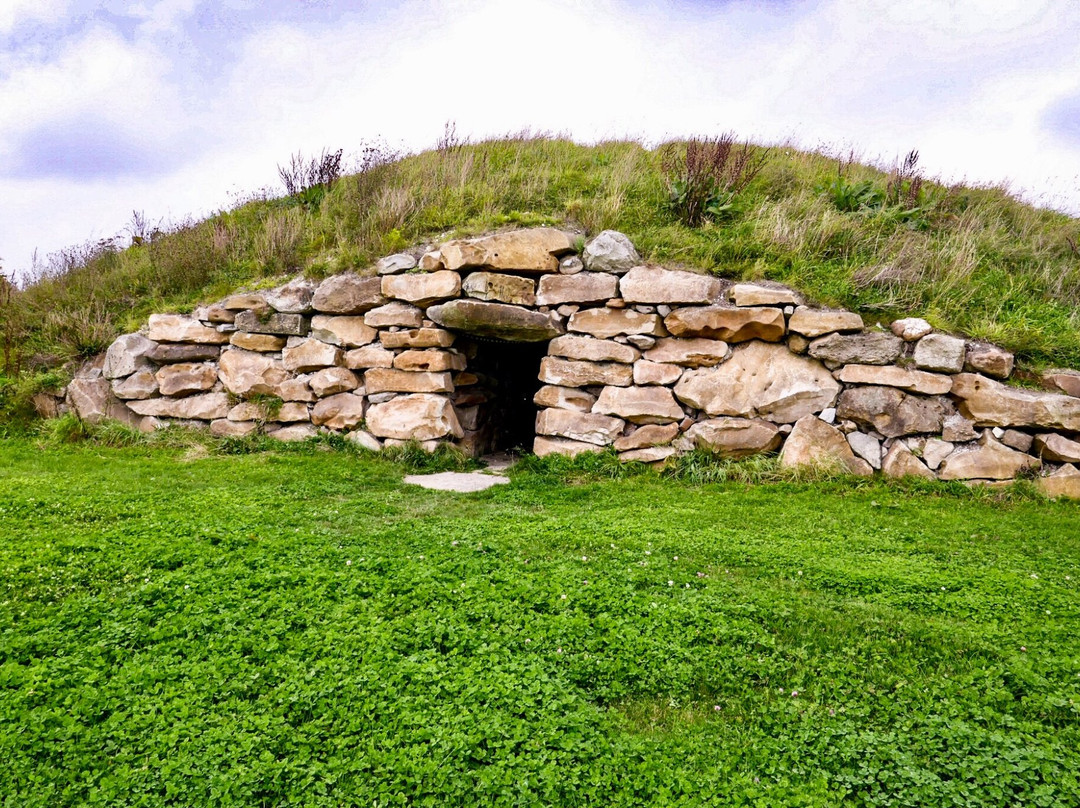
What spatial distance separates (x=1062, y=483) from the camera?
7.16 m

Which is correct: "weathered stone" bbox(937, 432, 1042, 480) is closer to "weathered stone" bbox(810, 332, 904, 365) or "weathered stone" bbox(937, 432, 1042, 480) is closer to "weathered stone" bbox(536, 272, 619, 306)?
"weathered stone" bbox(810, 332, 904, 365)

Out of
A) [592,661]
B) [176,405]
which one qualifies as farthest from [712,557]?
[176,405]

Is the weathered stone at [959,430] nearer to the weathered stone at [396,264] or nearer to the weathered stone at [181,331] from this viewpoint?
the weathered stone at [396,264]

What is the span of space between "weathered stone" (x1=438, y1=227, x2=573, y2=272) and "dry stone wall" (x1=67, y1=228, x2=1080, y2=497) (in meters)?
0.03

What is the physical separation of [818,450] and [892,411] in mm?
1030

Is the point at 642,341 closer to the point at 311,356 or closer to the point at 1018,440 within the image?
the point at 1018,440

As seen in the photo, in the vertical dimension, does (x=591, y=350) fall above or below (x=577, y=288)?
below

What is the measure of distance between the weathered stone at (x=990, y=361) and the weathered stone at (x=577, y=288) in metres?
4.59

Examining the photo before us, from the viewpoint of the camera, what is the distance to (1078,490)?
7137 millimetres

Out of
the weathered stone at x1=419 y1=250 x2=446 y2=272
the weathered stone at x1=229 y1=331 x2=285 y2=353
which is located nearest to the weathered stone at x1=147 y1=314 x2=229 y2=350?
the weathered stone at x1=229 y1=331 x2=285 y2=353

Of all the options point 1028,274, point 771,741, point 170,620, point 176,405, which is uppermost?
point 1028,274

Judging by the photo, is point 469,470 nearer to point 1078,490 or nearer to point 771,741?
point 771,741

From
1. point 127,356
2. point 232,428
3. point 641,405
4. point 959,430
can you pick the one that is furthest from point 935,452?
point 127,356

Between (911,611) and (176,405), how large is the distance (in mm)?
10436
